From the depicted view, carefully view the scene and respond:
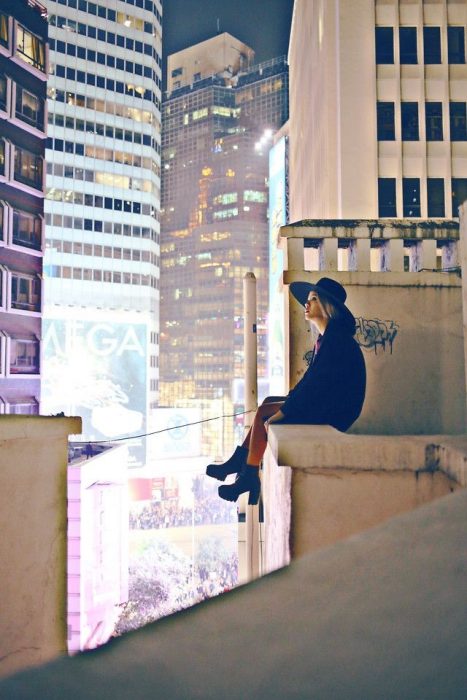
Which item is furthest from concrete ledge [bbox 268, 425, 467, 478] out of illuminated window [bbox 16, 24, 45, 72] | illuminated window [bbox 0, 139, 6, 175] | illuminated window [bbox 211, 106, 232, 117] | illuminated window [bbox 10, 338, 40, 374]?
illuminated window [bbox 211, 106, 232, 117]

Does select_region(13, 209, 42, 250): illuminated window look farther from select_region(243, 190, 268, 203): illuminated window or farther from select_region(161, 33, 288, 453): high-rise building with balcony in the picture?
select_region(243, 190, 268, 203): illuminated window

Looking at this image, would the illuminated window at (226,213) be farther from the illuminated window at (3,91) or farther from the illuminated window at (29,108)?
the illuminated window at (3,91)

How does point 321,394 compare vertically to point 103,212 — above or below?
below

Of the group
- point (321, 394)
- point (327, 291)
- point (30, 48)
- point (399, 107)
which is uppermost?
point (30, 48)

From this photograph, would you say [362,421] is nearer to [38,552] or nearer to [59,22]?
[38,552]

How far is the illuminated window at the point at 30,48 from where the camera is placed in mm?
28134

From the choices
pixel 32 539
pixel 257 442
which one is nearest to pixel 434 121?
pixel 257 442

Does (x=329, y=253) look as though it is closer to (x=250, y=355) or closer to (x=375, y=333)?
(x=375, y=333)

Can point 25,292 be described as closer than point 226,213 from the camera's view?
Yes

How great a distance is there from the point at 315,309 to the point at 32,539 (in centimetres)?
440

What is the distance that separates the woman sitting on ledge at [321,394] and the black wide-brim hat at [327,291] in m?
0.01

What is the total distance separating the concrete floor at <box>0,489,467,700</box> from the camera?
1514mm

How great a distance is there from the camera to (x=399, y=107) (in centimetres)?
2858

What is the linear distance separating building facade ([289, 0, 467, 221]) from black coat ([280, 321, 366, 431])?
23294 mm
